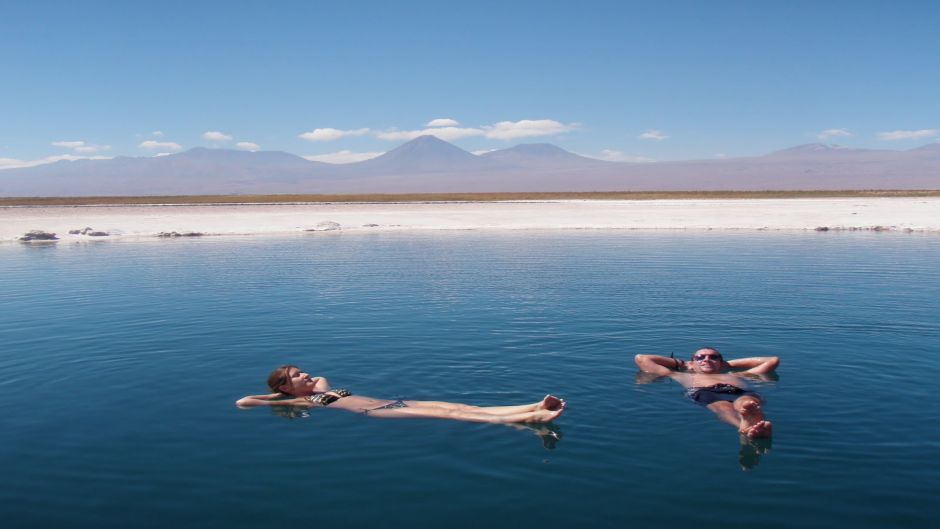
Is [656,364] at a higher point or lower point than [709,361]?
lower

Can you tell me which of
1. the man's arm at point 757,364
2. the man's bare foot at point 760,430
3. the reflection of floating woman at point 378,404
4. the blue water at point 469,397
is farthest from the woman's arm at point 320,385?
the man's arm at point 757,364

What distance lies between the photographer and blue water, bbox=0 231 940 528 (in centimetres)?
944

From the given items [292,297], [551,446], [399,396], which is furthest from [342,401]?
[292,297]

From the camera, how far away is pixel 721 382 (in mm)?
13547

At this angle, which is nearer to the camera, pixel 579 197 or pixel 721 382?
pixel 721 382

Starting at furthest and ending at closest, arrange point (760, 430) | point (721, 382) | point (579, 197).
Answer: point (579, 197), point (721, 382), point (760, 430)

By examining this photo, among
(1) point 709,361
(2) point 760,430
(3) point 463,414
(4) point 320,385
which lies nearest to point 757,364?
(1) point 709,361

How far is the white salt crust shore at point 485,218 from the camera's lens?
53625 mm

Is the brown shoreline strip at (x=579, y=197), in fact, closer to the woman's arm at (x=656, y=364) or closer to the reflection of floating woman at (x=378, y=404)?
the woman's arm at (x=656, y=364)

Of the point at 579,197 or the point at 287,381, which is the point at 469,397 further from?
the point at 579,197

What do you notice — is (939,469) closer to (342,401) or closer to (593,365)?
(593,365)

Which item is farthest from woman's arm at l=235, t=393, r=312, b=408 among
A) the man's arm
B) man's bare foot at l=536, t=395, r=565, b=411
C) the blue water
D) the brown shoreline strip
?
the brown shoreline strip

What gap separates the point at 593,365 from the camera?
50.9 ft

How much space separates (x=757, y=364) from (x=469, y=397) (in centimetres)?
564
